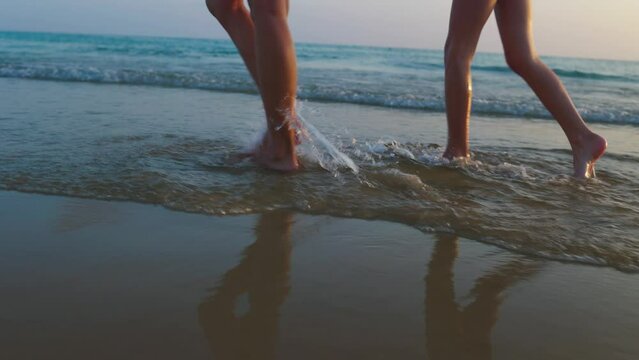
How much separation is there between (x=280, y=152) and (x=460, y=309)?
1617mm

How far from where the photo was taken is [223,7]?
3154 millimetres

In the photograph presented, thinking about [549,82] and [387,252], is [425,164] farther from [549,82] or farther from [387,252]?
[387,252]

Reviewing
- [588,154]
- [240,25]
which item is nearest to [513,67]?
[588,154]

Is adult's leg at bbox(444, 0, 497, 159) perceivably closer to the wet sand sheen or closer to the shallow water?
the shallow water

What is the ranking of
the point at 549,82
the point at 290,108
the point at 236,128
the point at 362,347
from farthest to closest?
the point at 236,128 → the point at 549,82 → the point at 290,108 → the point at 362,347

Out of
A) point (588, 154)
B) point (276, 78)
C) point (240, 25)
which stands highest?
point (240, 25)

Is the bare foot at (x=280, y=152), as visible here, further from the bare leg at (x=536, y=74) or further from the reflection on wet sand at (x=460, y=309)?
the bare leg at (x=536, y=74)

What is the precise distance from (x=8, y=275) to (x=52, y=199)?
0.77 m

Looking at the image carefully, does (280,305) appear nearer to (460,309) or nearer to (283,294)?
(283,294)

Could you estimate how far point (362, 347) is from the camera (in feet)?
4.07

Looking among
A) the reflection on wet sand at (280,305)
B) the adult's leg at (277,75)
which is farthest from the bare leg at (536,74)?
the reflection on wet sand at (280,305)

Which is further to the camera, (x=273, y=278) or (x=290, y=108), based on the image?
(x=290, y=108)

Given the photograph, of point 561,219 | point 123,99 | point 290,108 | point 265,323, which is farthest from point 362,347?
point 123,99

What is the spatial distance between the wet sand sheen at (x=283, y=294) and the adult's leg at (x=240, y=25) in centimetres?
134
